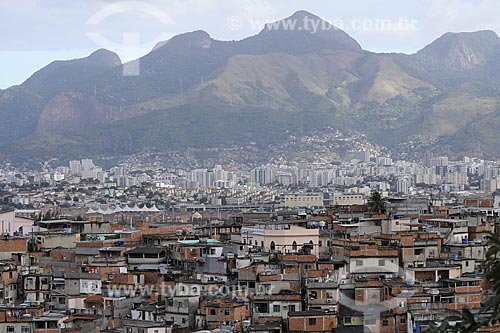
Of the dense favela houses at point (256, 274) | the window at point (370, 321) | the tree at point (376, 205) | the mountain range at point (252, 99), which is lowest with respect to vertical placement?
the window at point (370, 321)

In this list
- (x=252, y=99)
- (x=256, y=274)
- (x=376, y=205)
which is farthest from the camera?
(x=252, y=99)

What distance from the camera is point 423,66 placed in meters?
192

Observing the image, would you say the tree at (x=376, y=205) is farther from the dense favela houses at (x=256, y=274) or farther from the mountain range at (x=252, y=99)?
the mountain range at (x=252, y=99)

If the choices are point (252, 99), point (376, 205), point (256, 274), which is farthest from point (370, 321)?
point (252, 99)

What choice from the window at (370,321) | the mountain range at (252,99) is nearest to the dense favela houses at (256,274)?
the window at (370,321)

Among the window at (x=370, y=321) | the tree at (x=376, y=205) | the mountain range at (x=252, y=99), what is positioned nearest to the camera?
the window at (x=370, y=321)

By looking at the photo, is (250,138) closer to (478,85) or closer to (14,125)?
(478,85)

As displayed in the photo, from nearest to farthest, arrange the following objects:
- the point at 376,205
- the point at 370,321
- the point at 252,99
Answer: the point at 370,321, the point at 376,205, the point at 252,99

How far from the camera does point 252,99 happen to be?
148250mm

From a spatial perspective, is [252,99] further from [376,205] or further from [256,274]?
[256,274]

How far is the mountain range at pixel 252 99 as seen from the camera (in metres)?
128

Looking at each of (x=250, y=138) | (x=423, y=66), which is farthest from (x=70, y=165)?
(x=423, y=66)

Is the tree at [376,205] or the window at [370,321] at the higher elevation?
the tree at [376,205]

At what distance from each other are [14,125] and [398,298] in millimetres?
153723
